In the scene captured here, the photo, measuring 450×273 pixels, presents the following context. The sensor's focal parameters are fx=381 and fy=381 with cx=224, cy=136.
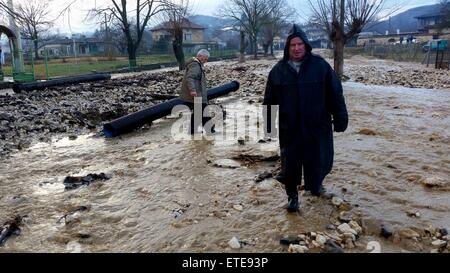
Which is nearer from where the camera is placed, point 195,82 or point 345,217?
point 345,217

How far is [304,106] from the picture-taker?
3.72m

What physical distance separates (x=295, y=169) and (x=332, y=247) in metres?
0.90

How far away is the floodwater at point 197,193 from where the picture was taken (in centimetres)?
365

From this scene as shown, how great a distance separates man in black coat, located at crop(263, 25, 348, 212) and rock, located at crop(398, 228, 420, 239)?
92 centimetres

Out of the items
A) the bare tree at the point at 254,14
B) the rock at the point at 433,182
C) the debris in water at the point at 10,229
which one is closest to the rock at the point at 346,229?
the rock at the point at 433,182

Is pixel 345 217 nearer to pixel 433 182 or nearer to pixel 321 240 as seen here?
pixel 321 240

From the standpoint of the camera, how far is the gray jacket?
6.98 m

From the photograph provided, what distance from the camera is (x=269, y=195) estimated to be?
4.55 m

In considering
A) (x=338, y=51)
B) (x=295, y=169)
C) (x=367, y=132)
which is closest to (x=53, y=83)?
(x=338, y=51)

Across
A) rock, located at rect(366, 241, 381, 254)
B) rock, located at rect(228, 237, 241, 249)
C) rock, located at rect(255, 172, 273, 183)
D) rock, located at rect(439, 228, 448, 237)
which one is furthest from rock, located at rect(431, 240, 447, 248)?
rock, located at rect(255, 172, 273, 183)

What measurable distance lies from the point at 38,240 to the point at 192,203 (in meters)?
1.63

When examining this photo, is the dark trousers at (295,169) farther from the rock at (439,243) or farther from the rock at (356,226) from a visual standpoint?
the rock at (439,243)
